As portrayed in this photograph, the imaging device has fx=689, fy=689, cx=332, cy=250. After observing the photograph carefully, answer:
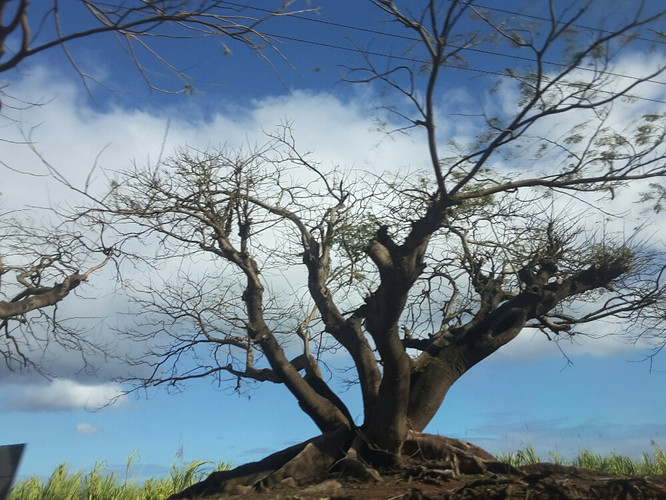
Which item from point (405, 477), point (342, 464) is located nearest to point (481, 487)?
point (405, 477)

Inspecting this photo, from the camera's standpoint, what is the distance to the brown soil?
740cm

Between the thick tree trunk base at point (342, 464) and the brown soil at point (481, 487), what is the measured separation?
5.0 inches

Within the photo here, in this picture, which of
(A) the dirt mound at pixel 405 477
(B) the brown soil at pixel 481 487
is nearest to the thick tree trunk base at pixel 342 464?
(A) the dirt mound at pixel 405 477

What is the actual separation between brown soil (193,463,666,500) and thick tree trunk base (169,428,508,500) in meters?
0.13

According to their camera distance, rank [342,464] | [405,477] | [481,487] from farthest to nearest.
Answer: [342,464], [405,477], [481,487]

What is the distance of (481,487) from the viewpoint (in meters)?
7.62

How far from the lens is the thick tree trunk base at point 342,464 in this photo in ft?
30.9

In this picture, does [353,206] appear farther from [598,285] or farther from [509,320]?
[598,285]

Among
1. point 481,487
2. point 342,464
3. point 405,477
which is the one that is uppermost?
point 342,464

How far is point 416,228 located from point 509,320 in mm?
3973

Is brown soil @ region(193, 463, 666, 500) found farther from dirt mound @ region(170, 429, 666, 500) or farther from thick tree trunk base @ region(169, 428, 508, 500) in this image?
thick tree trunk base @ region(169, 428, 508, 500)

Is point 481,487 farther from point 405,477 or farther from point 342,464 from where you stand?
point 342,464

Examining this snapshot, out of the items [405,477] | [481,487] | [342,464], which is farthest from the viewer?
[342,464]

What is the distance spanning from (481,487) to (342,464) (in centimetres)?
265
